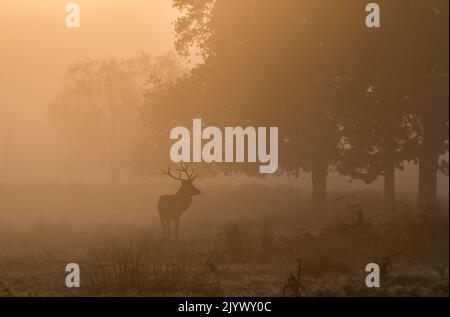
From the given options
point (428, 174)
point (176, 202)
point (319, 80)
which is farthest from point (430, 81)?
point (176, 202)

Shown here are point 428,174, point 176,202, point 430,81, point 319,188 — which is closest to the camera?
point 176,202

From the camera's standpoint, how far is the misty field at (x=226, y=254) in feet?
44.1

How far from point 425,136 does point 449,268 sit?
1169 cm

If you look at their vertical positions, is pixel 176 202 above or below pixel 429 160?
below

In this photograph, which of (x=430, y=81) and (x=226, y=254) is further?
(x=430, y=81)

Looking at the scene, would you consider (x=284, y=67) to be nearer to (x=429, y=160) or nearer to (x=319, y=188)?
(x=319, y=188)

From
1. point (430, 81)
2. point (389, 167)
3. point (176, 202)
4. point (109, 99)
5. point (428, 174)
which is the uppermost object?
point (109, 99)

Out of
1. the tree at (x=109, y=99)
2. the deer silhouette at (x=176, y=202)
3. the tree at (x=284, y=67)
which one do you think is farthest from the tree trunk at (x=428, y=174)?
the tree at (x=109, y=99)

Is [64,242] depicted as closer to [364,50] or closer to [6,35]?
[364,50]

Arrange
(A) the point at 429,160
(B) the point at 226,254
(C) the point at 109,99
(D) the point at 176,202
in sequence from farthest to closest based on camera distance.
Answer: (C) the point at 109,99 → (A) the point at 429,160 → (D) the point at 176,202 → (B) the point at 226,254

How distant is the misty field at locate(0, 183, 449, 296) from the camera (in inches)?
529

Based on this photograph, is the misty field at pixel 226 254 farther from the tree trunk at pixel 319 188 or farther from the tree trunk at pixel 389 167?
the tree trunk at pixel 389 167

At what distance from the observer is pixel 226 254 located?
58.7ft
